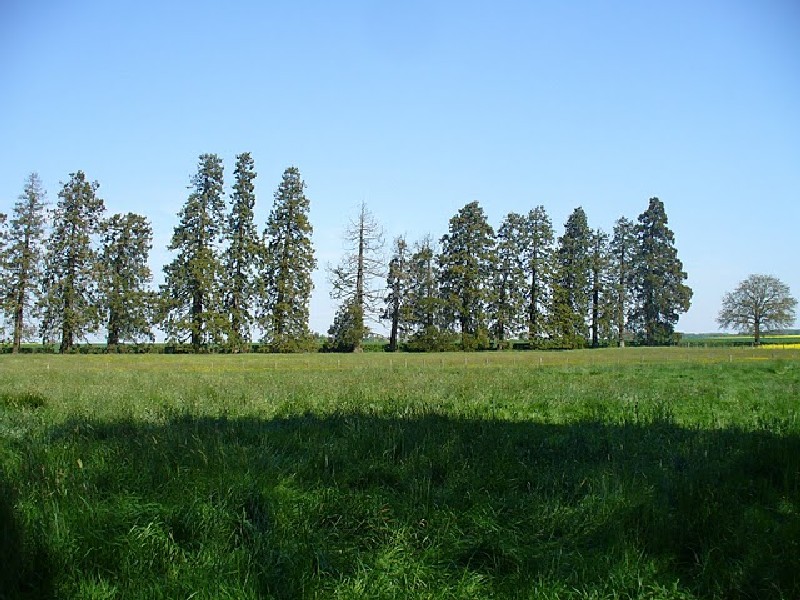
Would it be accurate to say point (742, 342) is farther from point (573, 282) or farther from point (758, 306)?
point (573, 282)

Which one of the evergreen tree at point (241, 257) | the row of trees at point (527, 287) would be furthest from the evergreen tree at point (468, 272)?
the evergreen tree at point (241, 257)

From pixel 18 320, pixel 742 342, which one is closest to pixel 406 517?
pixel 18 320

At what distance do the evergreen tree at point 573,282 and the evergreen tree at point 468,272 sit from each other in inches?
390

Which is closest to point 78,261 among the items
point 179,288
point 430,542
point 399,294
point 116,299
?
point 116,299

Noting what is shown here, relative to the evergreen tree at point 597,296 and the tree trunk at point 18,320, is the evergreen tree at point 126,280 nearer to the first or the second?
the tree trunk at point 18,320

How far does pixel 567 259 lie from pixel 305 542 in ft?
253

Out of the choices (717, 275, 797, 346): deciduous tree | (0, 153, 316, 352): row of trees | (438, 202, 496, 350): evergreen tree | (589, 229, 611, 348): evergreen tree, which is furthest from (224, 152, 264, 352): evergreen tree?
(717, 275, 797, 346): deciduous tree

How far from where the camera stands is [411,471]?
616cm

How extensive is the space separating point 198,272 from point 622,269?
5611cm

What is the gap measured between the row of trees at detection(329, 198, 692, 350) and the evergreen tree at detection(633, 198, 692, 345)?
14 centimetres

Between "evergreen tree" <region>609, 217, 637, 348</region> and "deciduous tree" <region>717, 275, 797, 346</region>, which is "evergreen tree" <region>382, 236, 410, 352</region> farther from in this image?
"deciduous tree" <region>717, 275, 797, 346</region>

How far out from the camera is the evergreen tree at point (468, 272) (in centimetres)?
6850

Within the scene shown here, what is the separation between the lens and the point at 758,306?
81562 mm

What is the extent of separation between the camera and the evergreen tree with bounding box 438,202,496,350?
68.5 meters
